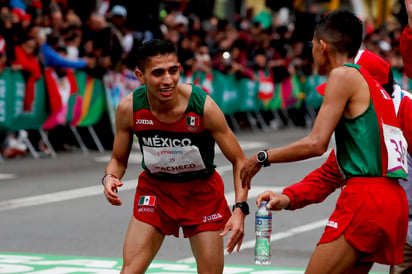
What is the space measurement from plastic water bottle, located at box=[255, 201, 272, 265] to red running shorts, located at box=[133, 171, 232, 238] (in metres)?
0.96

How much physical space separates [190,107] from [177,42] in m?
15.6

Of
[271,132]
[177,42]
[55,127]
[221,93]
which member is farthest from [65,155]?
[271,132]

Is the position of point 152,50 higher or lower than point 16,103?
higher

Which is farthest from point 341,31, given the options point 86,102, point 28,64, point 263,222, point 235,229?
point 86,102

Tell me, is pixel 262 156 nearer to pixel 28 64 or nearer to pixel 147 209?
pixel 147 209

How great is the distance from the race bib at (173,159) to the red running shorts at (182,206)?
0.12 metres

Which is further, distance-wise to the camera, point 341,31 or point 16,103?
point 16,103

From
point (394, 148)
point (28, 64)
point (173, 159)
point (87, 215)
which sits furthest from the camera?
point (28, 64)

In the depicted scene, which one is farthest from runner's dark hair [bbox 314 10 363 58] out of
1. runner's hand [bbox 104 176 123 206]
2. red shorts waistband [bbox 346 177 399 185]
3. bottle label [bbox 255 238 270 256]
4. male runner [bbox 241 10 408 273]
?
runner's hand [bbox 104 176 123 206]

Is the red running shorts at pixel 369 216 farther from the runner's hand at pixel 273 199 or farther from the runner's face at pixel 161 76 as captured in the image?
the runner's face at pixel 161 76

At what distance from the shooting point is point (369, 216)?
5.29 meters

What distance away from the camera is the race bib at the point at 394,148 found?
5.36 meters

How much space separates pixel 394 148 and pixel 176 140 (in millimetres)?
1581

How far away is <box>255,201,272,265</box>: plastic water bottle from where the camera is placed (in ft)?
18.1
